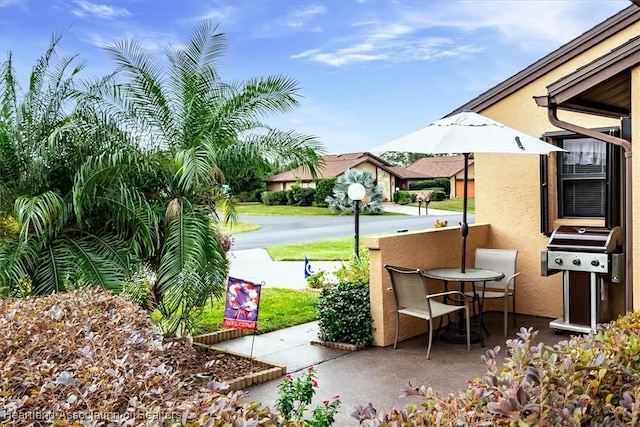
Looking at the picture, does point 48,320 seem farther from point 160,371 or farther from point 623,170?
point 623,170

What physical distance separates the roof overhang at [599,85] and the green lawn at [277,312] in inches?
159

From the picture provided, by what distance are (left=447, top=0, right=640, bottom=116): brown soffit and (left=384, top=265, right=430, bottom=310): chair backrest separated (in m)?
3.05

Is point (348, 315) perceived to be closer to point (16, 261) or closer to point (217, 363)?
point (217, 363)

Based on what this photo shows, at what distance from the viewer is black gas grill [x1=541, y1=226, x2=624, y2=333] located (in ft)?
20.5

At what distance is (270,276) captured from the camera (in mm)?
12281

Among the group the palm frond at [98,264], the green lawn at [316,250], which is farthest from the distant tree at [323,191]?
the palm frond at [98,264]

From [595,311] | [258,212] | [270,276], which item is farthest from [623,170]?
[258,212]

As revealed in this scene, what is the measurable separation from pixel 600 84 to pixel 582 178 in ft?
7.55

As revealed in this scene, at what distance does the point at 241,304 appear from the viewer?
5.32m

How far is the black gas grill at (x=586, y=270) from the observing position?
6.24 metres

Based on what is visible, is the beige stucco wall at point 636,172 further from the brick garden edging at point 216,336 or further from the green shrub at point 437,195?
the green shrub at point 437,195

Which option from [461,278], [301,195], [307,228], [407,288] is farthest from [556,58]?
[301,195]

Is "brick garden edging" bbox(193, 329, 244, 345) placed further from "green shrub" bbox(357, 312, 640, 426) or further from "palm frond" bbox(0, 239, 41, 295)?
"green shrub" bbox(357, 312, 640, 426)

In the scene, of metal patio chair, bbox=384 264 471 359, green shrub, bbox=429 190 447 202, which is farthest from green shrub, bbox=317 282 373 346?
green shrub, bbox=429 190 447 202
